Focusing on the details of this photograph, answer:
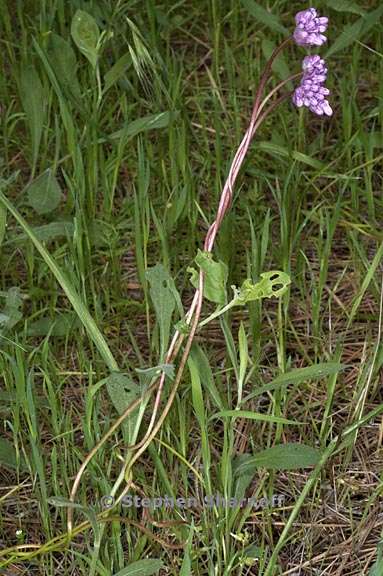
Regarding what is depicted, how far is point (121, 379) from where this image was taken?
5.60 ft

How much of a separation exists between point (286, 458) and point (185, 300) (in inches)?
23.4

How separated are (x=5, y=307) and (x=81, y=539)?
17.3 inches

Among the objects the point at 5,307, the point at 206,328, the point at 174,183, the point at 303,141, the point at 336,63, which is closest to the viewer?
the point at 5,307

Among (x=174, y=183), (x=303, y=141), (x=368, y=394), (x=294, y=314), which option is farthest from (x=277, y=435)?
(x=303, y=141)

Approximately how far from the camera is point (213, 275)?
169 cm

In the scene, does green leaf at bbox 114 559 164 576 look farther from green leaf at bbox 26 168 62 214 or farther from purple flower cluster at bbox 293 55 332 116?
green leaf at bbox 26 168 62 214

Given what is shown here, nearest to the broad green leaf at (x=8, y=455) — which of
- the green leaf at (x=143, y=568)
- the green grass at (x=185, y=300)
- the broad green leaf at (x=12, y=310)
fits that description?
the green grass at (x=185, y=300)

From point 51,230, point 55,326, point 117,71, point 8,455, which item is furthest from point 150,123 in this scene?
point 8,455

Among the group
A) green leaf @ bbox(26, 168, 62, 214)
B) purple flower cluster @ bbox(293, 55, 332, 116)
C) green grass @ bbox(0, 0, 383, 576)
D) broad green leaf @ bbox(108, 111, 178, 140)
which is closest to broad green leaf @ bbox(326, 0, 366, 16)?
green grass @ bbox(0, 0, 383, 576)

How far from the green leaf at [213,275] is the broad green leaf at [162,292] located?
0.07m

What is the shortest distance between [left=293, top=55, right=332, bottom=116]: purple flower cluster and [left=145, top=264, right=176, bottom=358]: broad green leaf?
328 mm

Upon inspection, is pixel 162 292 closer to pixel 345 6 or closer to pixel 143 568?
pixel 143 568

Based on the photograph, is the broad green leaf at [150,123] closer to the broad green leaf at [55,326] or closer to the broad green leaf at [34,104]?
the broad green leaf at [34,104]

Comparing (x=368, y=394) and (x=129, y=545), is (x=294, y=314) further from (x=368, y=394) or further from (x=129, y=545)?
(x=129, y=545)
